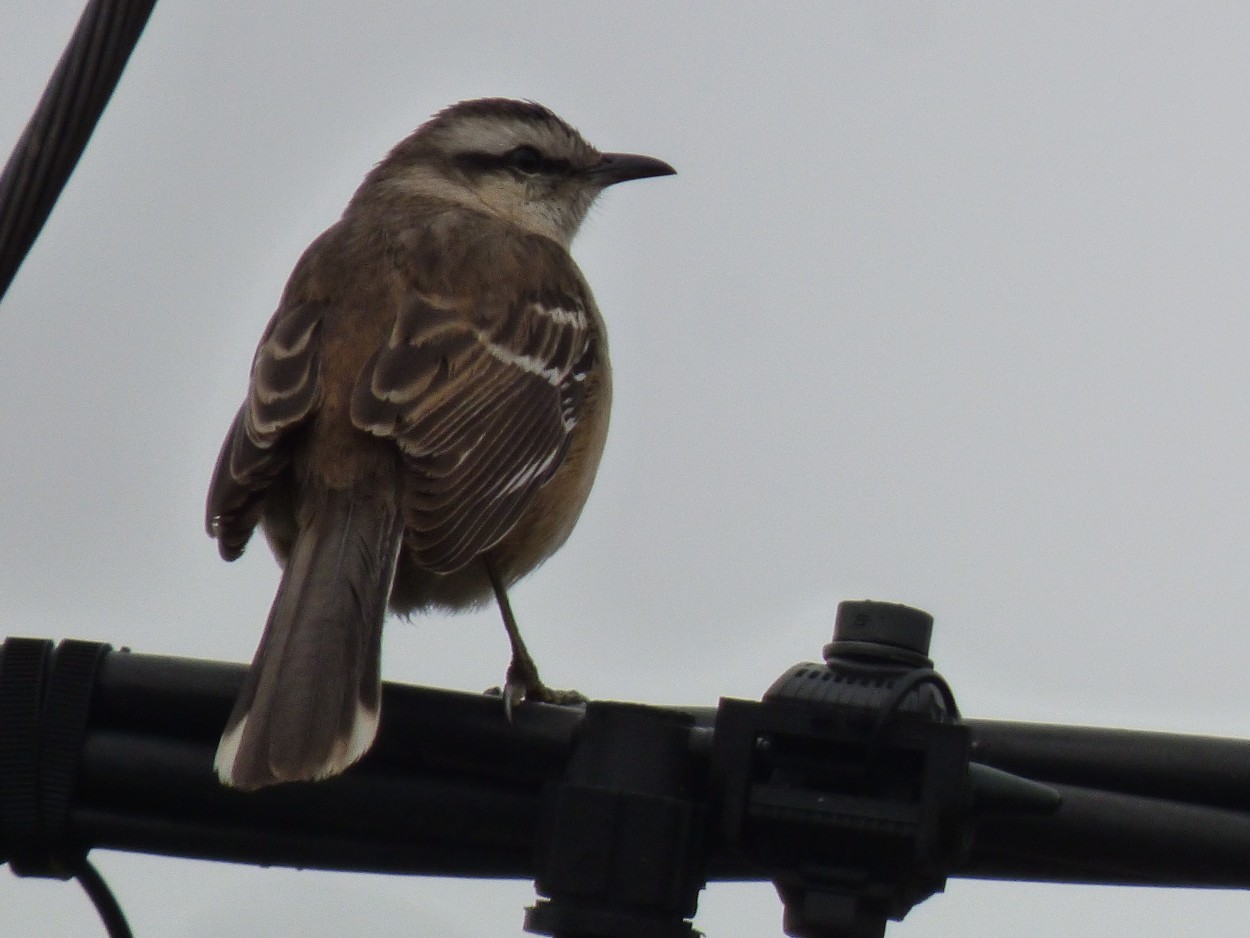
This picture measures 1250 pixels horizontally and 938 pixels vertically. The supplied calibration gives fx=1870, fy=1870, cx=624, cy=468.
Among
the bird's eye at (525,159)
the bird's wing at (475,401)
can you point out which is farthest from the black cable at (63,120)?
the bird's eye at (525,159)

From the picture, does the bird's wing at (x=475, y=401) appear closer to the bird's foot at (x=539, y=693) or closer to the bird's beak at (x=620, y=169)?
the bird's foot at (x=539, y=693)

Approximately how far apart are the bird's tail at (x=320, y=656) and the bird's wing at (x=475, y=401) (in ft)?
0.52

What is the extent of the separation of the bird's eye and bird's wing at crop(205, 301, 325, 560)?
Result: 269cm

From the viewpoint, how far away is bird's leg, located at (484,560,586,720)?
5.91 metres

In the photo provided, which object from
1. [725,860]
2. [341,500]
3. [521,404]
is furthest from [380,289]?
[725,860]

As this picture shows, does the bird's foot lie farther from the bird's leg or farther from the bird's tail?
the bird's tail

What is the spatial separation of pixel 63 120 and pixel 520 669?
129 inches

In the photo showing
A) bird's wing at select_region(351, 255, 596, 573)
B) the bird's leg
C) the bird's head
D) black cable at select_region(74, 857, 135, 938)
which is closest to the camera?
black cable at select_region(74, 857, 135, 938)

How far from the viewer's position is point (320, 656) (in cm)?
412

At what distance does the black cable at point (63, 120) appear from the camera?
2975 millimetres

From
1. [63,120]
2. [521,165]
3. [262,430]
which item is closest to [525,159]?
[521,165]

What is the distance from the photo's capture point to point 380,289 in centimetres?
602

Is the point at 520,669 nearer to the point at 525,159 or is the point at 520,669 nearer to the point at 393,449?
the point at 393,449

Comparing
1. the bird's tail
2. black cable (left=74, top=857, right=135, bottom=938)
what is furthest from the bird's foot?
black cable (left=74, top=857, right=135, bottom=938)
